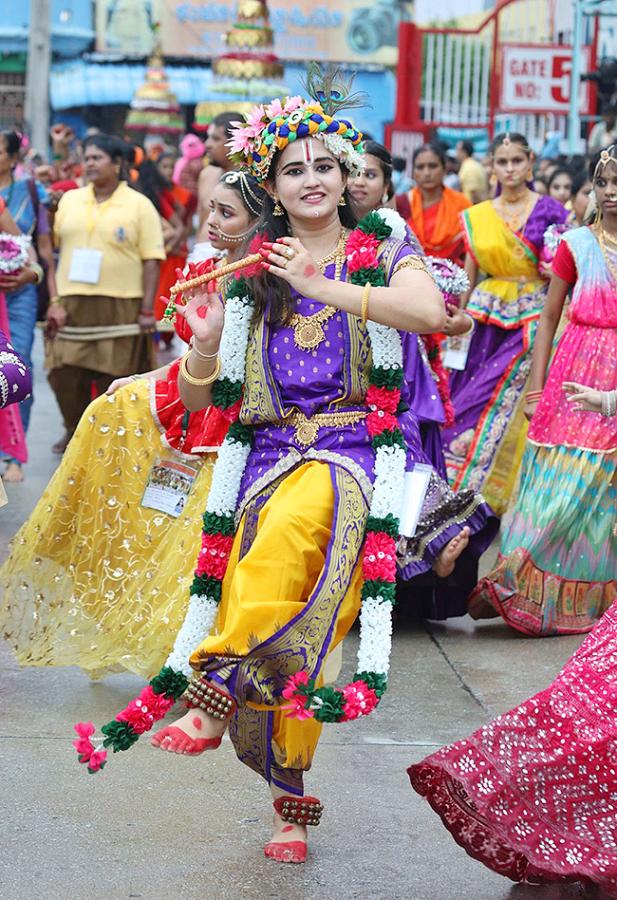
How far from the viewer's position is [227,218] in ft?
16.8

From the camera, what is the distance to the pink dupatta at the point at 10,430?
8055mm

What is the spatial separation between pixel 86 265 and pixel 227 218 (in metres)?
4.32

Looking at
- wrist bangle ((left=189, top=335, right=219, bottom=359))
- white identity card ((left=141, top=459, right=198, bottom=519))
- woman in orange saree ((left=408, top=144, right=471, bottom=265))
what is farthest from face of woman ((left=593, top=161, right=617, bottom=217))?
→ woman in orange saree ((left=408, top=144, right=471, bottom=265))

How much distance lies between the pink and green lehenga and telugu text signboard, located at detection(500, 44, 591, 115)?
34.1 feet

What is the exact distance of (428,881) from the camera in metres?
3.80

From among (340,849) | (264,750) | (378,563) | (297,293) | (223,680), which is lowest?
(340,849)

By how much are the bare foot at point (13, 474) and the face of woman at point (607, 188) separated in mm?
4305

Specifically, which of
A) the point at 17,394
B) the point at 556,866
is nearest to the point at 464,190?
the point at 17,394

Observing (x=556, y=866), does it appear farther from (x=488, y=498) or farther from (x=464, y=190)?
(x=464, y=190)

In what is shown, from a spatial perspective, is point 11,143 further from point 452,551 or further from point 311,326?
point 311,326

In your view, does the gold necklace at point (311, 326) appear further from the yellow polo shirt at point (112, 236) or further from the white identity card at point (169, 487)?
the yellow polo shirt at point (112, 236)

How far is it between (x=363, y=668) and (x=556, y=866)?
64cm

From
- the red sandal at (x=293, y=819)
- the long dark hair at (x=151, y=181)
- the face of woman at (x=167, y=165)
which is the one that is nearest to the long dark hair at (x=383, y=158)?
the red sandal at (x=293, y=819)

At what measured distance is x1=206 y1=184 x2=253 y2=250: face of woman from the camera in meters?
5.11
